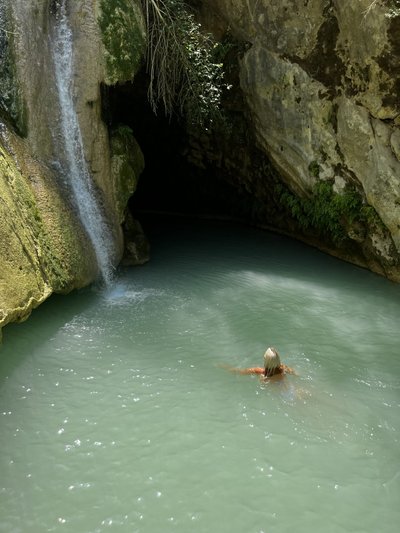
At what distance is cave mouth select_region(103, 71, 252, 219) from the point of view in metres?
14.2

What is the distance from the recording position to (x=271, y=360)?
5578 mm

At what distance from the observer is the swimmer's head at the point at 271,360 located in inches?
218

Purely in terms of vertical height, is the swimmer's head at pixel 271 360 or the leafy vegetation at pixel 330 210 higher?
the leafy vegetation at pixel 330 210

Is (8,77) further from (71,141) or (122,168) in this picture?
(122,168)

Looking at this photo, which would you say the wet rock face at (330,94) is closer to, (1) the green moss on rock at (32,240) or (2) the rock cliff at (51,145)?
(2) the rock cliff at (51,145)

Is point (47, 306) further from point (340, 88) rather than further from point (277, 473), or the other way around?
point (340, 88)

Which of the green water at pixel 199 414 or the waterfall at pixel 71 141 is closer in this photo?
the green water at pixel 199 414

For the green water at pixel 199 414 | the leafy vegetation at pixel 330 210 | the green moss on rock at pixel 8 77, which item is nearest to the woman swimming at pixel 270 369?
the green water at pixel 199 414

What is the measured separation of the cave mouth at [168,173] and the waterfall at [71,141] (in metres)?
3.93

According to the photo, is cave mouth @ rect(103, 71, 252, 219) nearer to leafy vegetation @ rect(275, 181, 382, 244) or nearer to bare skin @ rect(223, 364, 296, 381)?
leafy vegetation @ rect(275, 181, 382, 244)

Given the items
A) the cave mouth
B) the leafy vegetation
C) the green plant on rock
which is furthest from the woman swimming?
the cave mouth

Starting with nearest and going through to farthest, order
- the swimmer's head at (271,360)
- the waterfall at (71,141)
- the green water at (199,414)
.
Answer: the green water at (199,414), the swimmer's head at (271,360), the waterfall at (71,141)

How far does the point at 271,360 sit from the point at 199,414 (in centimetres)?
106

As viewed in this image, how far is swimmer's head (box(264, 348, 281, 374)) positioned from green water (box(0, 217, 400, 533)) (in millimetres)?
233
